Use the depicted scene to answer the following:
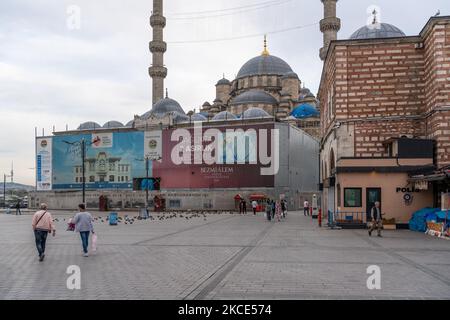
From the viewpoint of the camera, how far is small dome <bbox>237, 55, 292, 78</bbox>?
80.3 meters

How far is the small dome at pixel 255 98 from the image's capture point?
237 ft

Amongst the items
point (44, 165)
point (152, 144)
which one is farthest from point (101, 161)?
point (44, 165)

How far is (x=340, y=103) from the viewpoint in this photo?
1001 inches

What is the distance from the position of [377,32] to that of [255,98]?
39896 mm

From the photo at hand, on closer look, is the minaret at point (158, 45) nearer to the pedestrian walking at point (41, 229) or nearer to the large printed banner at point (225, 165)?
the large printed banner at point (225, 165)

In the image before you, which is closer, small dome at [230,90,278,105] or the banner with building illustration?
the banner with building illustration

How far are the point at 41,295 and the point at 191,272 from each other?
3.18m

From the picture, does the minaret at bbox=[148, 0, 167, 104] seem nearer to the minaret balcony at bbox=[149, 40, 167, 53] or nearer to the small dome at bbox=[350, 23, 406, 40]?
the minaret balcony at bbox=[149, 40, 167, 53]

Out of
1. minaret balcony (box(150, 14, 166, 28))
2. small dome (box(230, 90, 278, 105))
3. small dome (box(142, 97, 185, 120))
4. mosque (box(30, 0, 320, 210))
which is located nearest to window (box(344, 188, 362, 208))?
mosque (box(30, 0, 320, 210))

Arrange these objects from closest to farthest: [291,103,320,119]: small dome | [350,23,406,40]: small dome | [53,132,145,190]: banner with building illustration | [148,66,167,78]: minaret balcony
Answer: [350,23,406,40]: small dome, [53,132,145,190]: banner with building illustration, [148,66,167,78]: minaret balcony, [291,103,320,119]: small dome

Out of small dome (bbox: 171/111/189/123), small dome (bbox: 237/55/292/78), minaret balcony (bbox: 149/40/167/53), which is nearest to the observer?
small dome (bbox: 171/111/189/123)

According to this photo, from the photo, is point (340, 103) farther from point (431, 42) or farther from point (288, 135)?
point (288, 135)

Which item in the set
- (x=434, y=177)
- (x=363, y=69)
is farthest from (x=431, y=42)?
A: (x=434, y=177)

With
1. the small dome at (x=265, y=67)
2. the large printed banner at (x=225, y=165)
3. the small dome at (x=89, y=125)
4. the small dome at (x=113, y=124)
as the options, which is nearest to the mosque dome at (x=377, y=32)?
the large printed banner at (x=225, y=165)
